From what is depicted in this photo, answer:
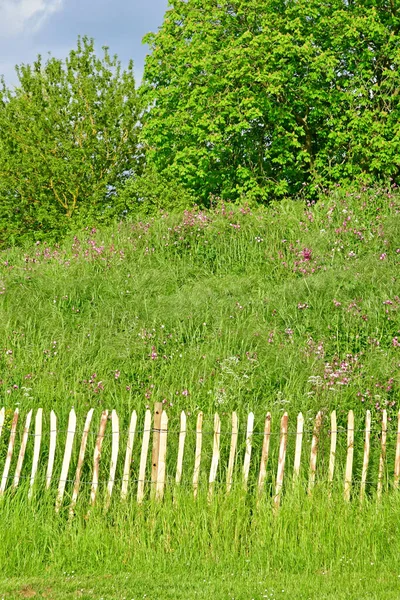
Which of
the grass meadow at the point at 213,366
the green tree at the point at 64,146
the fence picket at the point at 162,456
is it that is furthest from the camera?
the green tree at the point at 64,146

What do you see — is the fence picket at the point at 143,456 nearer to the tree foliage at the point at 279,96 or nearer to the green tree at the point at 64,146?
the tree foliage at the point at 279,96

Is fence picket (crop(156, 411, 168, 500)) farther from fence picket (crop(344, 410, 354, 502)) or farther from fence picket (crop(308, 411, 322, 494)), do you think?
fence picket (crop(344, 410, 354, 502))

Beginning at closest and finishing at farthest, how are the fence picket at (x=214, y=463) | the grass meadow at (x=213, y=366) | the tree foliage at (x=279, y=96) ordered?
the grass meadow at (x=213, y=366) → the fence picket at (x=214, y=463) → the tree foliage at (x=279, y=96)

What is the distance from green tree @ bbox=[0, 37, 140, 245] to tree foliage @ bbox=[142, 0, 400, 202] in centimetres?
585

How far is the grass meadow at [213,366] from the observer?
5.87 metres

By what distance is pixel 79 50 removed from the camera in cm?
2717

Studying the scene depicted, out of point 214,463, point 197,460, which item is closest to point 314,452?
point 214,463

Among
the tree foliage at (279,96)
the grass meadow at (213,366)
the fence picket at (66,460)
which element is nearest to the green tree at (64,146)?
the tree foliage at (279,96)

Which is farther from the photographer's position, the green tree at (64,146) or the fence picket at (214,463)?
the green tree at (64,146)

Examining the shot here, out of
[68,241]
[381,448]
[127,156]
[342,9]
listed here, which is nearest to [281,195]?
[342,9]

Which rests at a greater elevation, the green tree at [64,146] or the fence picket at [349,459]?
the green tree at [64,146]

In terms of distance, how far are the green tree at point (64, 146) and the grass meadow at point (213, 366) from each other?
34.5 ft

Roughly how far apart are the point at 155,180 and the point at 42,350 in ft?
51.9

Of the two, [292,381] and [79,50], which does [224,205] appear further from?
[79,50]
